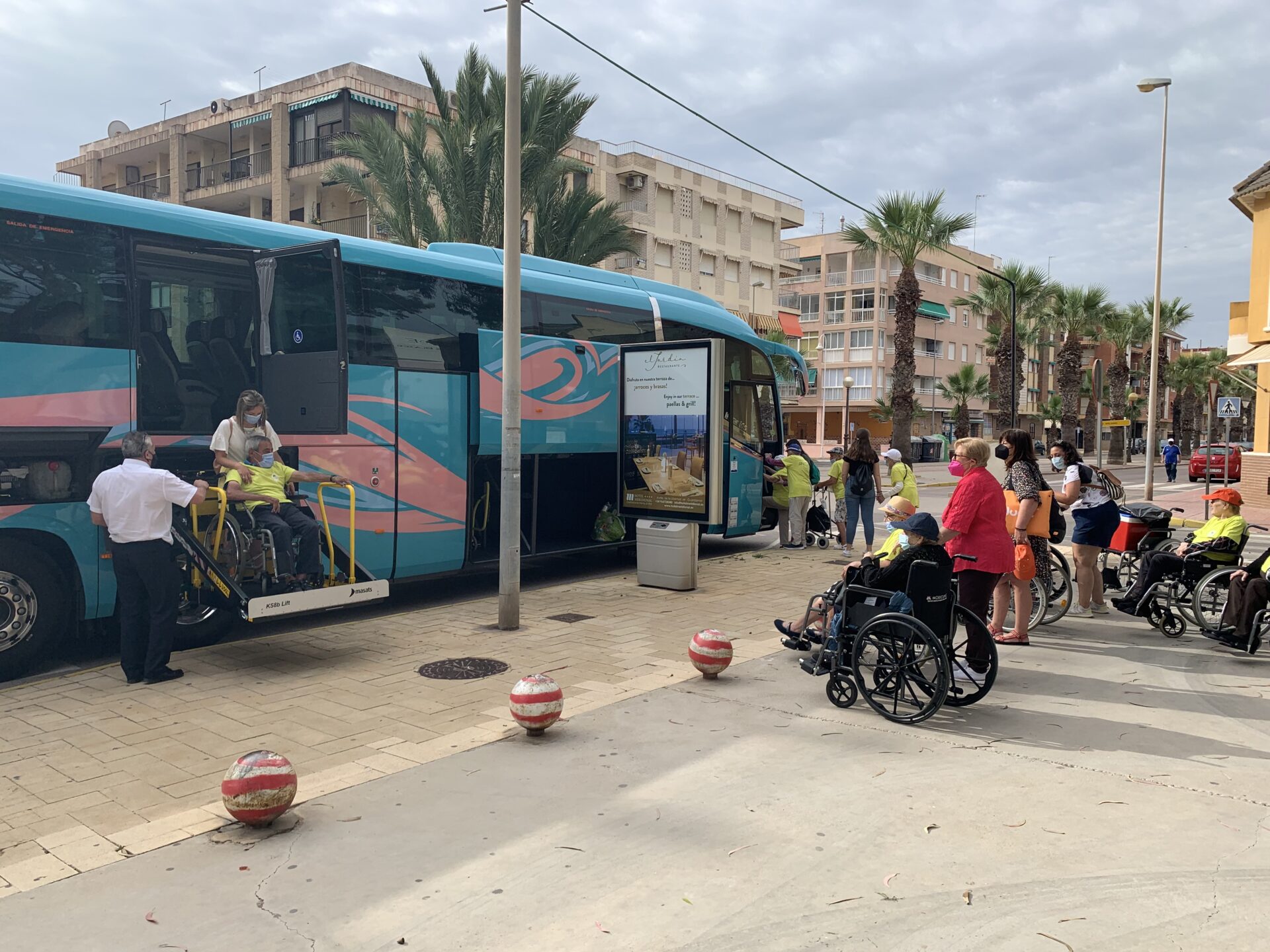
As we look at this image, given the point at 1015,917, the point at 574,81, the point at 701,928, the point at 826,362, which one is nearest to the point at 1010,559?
the point at 1015,917

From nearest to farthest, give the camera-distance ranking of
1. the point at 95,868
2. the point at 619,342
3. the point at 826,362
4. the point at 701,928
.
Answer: the point at 701,928, the point at 95,868, the point at 619,342, the point at 826,362

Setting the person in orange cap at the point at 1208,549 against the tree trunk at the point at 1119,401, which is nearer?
the person in orange cap at the point at 1208,549

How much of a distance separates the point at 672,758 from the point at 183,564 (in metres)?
4.42

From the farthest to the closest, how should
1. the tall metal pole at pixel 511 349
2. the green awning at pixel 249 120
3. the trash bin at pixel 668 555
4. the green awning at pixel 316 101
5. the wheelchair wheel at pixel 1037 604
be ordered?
1. the green awning at pixel 249 120
2. the green awning at pixel 316 101
3. the trash bin at pixel 668 555
4. the wheelchair wheel at pixel 1037 604
5. the tall metal pole at pixel 511 349

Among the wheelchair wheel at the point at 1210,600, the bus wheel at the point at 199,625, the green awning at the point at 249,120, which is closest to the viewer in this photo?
the bus wheel at the point at 199,625

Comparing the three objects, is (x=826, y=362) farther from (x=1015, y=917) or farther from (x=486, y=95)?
(x=1015, y=917)

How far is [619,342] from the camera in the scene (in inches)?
493

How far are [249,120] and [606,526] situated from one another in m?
32.2

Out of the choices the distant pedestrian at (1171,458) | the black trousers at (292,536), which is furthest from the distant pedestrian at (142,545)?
the distant pedestrian at (1171,458)

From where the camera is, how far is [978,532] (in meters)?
7.20

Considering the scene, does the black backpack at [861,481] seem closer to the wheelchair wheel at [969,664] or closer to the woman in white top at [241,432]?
the wheelchair wheel at [969,664]

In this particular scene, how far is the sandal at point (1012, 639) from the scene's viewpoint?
8.45 metres

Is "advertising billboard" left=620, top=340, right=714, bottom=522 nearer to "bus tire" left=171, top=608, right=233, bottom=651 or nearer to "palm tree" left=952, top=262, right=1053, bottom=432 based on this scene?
"bus tire" left=171, top=608, right=233, bottom=651

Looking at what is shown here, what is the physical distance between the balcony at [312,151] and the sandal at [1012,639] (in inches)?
1269
